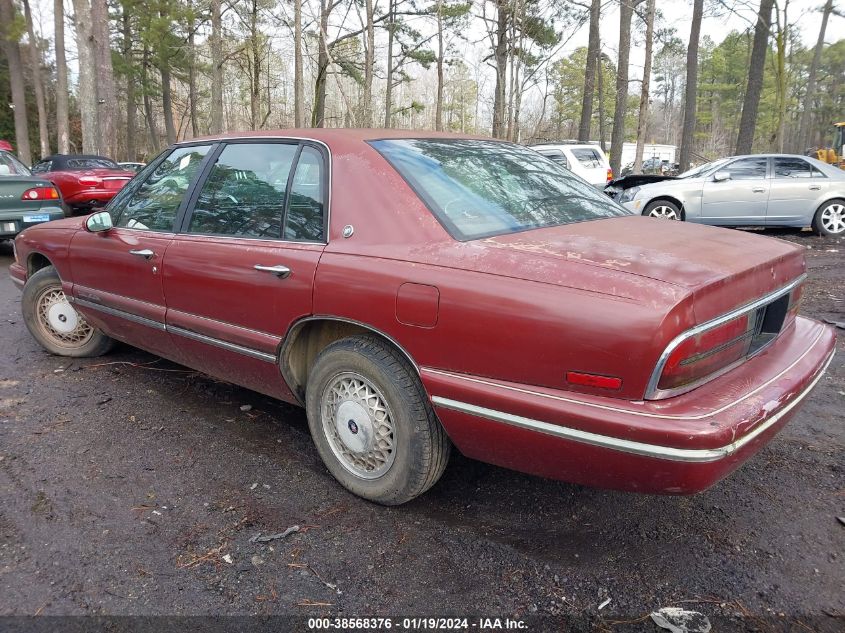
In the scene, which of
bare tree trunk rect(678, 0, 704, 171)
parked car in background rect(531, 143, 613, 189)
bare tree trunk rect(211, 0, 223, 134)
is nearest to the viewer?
parked car in background rect(531, 143, 613, 189)

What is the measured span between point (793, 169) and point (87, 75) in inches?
698

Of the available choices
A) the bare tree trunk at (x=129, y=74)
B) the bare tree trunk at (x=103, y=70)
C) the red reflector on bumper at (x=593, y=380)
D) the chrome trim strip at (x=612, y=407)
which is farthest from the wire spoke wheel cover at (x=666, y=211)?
the bare tree trunk at (x=129, y=74)

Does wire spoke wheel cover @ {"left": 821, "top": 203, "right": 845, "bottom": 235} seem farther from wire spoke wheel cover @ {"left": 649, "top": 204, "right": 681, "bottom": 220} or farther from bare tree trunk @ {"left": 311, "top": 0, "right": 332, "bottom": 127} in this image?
bare tree trunk @ {"left": 311, "top": 0, "right": 332, "bottom": 127}

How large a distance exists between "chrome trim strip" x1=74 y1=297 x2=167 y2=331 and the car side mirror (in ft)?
1.62

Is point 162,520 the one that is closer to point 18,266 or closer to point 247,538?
point 247,538

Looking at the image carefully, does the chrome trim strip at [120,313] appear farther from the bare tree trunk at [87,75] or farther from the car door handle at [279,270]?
the bare tree trunk at [87,75]

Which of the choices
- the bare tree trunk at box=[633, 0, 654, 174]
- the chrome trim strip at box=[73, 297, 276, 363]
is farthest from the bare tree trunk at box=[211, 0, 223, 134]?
the chrome trim strip at box=[73, 297, 276, 363]

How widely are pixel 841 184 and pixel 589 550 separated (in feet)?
34.5

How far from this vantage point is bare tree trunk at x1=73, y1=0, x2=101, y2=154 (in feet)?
54.4

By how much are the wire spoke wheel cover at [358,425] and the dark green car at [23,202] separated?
7.53 metres

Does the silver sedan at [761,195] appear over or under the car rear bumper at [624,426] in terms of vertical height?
over

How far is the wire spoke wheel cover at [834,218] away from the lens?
10094 millimetres

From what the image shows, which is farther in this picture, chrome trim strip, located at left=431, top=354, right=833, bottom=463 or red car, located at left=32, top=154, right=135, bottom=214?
red car, located at left=32, top=154, right=135, bottom=214

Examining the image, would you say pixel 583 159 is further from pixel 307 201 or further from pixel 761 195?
pixel 307 201
